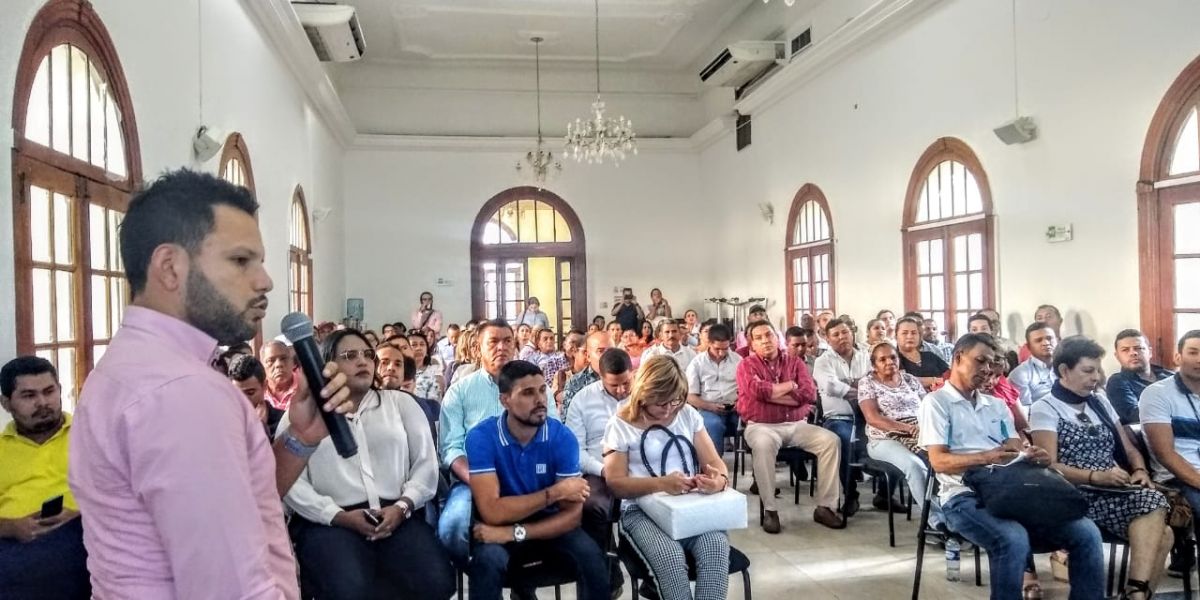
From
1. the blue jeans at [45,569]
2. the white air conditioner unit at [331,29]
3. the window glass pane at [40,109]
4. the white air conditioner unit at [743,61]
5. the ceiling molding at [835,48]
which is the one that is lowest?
the blue jeans at [45,569]

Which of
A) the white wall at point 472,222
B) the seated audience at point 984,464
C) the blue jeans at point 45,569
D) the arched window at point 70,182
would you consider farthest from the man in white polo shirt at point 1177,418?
the white wall at point 472,222

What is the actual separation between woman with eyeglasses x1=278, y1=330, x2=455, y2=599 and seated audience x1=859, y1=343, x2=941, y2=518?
2492mm

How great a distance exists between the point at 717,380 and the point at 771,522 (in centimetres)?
141

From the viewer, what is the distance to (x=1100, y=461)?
3303mm

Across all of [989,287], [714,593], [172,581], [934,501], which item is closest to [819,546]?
[934,501]

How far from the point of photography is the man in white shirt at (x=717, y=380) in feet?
18.4

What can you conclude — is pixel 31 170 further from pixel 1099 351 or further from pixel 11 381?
pixel 1099 351

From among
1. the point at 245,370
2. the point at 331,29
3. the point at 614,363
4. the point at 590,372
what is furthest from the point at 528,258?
the point at 245,370

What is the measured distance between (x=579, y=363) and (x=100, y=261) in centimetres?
323

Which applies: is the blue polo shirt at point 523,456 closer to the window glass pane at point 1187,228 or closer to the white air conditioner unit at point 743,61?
the window glass pane at point 1187,228

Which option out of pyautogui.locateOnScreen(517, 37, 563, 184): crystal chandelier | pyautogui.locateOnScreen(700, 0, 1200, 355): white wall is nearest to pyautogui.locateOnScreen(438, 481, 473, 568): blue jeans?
pyautogui.locateOnScreen(700, 0, 1200, 355): white wall

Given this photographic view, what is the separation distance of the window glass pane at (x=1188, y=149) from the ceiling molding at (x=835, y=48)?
2.63 meters

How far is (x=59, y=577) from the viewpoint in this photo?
222cm

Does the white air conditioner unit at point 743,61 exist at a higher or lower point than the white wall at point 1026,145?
higher
